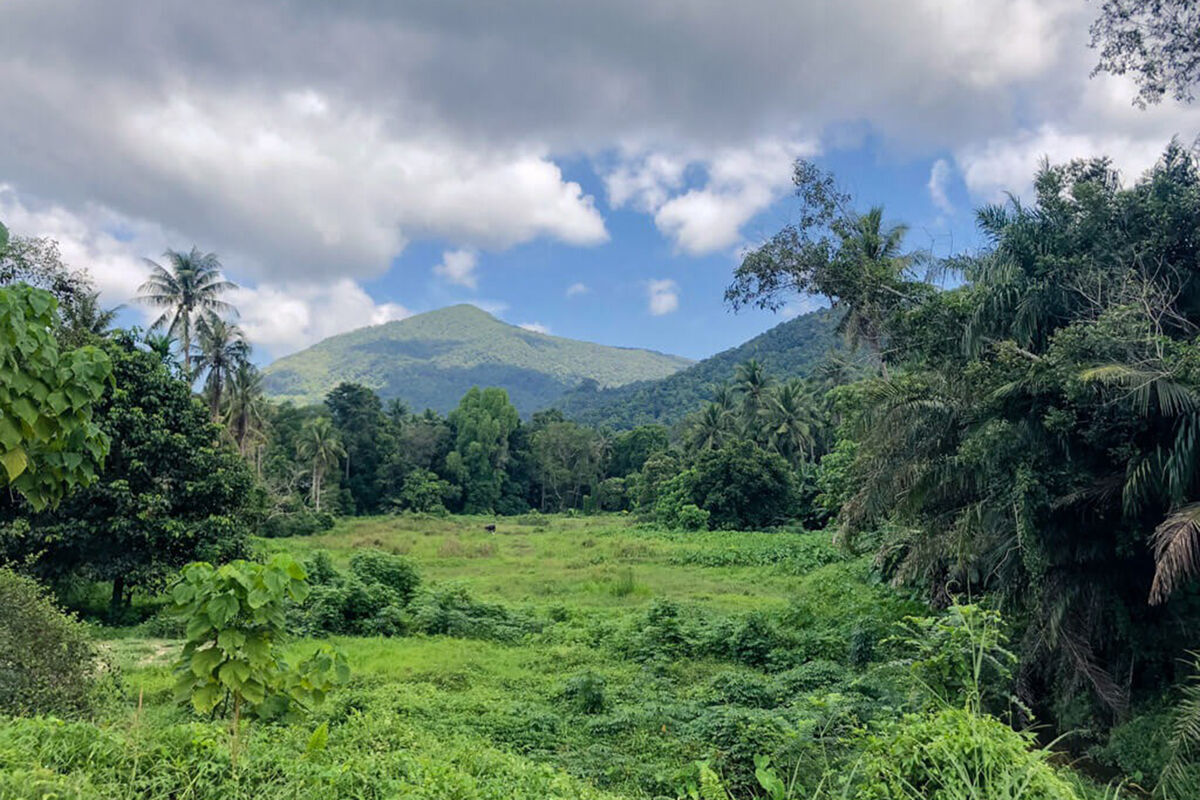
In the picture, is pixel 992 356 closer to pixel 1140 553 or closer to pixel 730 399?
pixel 1140 553

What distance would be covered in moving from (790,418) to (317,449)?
98.7 feet

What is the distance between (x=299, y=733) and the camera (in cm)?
496

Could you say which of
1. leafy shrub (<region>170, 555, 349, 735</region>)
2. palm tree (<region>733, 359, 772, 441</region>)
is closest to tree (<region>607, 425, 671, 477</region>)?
palm tree (<region>733, 359, 772, 441</region>)

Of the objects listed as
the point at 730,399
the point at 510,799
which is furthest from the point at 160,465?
the point at 730,399

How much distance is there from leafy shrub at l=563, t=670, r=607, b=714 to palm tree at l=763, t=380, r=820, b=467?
120 ft

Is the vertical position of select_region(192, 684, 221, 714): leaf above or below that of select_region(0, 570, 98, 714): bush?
above

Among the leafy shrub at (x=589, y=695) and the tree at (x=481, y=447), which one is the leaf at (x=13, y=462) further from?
the tree at (x=481, y=447)

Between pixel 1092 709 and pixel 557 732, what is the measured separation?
6004 millimetres

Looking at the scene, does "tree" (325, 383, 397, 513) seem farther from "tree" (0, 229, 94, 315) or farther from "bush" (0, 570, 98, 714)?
"bush" (0, 570, 98, 714)

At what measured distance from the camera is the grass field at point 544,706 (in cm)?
348

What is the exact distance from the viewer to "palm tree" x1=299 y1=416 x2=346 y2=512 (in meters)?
43.3

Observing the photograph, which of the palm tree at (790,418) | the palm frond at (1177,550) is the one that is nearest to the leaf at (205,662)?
the palm frond at (1177,550)

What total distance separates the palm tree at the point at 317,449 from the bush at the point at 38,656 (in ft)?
125

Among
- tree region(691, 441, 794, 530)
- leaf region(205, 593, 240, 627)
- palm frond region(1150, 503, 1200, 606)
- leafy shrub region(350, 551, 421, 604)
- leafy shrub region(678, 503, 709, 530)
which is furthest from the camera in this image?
tree region(691, 441, 794, 530)
